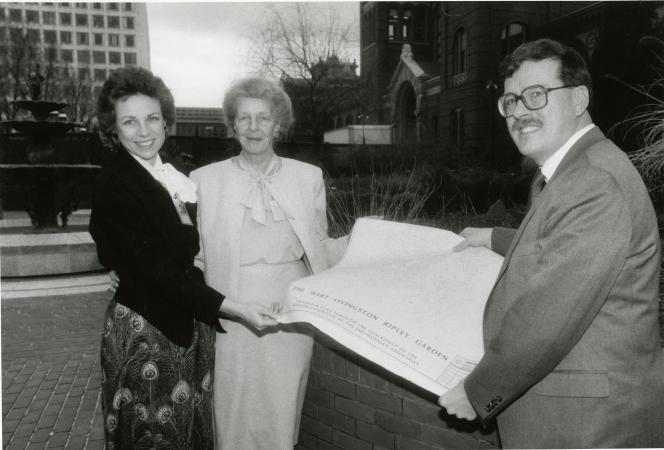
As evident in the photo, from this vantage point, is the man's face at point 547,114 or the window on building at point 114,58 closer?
the man's face at point 547,114

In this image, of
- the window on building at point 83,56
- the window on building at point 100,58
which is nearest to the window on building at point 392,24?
the window on building at point 83,56

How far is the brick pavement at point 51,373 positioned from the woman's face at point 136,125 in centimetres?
244

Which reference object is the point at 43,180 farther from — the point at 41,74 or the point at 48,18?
the point at 48,18

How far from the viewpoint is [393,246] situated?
86.8 inches

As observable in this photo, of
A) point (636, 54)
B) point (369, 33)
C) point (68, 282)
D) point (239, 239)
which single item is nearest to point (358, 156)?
point (636, 54)

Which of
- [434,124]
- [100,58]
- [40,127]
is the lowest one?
[40,127]

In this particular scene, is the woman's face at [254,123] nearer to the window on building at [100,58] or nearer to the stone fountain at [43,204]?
the stone fountain at [43,204]

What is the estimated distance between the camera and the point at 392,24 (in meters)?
41.6

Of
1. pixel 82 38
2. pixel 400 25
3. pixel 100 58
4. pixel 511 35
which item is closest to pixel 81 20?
pixel 100 58

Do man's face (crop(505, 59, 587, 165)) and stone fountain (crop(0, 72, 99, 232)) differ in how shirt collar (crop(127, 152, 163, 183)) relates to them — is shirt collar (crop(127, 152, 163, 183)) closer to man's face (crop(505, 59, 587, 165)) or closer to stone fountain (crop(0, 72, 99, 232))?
man's face (crop(505, 59, 587, 165))

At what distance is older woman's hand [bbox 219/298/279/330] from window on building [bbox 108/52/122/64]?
81796 mm

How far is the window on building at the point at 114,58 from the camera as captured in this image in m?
75.9

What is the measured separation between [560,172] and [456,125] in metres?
25.5

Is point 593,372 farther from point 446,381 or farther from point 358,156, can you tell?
point 358,156
